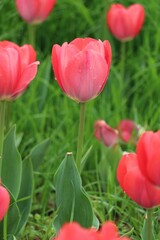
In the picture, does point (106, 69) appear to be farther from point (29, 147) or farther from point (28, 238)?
point (29, 147)

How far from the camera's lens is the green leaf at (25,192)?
182 cm

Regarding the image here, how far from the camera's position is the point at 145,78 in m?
2.89

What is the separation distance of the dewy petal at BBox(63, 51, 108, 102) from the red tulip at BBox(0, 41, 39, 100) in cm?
9

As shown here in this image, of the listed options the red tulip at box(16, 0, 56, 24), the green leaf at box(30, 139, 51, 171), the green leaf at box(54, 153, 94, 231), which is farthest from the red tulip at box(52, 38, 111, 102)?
the red tulip at box(16, 0, 56, 24)

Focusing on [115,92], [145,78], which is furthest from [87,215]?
[145,78]

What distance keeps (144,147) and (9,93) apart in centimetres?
43

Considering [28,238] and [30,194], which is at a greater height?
[30,194]

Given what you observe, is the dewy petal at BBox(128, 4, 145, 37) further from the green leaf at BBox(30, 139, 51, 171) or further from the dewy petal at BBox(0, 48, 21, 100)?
the dewy petal at BBox(0, 48, 21, 100)

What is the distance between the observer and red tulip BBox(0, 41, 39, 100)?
1.65 metres

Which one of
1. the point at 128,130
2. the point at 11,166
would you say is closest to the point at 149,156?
the point at 11,166

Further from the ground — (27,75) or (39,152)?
(27,75)

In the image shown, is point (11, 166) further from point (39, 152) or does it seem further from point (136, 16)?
point (136, 16)

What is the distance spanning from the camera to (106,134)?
228cm

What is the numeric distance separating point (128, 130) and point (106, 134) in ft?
0.57
